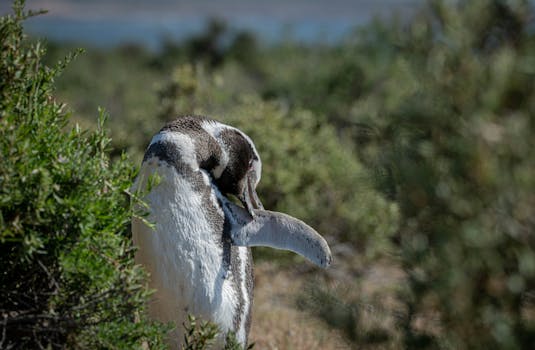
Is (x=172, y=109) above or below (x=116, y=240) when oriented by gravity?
below

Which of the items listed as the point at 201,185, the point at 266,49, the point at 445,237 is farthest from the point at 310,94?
the point at 266,49

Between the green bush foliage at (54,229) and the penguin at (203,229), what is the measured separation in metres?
0.43

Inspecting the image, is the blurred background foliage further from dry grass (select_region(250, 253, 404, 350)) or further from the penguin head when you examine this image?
the penguin head

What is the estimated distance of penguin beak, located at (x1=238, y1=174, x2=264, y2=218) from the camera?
11.8 feet

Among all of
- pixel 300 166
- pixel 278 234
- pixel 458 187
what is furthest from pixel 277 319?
pixel 458 187

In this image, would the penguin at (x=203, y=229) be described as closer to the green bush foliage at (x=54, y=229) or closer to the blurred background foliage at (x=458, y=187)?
the green bush foliage at (x=54, y=229)

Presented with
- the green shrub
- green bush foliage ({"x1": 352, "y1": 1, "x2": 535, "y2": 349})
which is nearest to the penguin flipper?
green bush foliage ({"x1": 352, "y1": 1, "x2": 535, "y2": 349})

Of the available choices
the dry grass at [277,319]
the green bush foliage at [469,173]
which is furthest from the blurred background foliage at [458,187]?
the dry grass at [277,319]

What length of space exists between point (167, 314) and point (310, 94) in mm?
9975

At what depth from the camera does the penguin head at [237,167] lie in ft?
11.7

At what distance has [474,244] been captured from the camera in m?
1.92

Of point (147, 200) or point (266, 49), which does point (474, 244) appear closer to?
point (147, 200)

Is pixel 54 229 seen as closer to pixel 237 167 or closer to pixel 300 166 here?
pixel 237 167

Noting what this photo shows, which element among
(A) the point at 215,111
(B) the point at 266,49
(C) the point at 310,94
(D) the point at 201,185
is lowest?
(B) the point at 266,49
